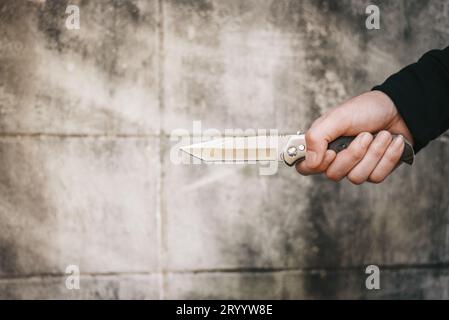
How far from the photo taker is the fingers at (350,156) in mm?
1286

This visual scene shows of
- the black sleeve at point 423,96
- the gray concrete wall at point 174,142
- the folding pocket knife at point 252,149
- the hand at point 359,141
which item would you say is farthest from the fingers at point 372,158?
the gray concrete wall at point 174,142

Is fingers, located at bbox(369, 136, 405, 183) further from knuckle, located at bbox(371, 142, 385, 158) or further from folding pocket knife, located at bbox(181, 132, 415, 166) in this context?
folding pocket knife, located at bbox(181, 132, 415, 166)

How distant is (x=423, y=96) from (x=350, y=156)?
0.31 metres

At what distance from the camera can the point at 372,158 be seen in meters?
1.31

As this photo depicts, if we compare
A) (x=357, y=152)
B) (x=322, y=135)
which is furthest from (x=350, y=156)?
(x=322, y=135)

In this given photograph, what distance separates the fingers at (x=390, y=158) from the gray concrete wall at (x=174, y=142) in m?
0.57

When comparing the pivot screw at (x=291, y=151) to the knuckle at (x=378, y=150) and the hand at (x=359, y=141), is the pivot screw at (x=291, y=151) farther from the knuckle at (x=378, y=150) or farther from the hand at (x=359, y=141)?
the knuckle at (x=378, y=150)

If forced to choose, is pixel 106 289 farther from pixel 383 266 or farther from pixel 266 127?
pixel 383 266

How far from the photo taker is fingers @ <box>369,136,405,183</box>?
4.24 ft

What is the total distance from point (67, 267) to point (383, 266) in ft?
5.00

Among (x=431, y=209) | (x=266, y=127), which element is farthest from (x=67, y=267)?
(x=431, y=209)

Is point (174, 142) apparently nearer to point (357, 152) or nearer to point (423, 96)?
point (357, 152)

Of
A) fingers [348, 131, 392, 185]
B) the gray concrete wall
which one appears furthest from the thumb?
the gray concrete wall

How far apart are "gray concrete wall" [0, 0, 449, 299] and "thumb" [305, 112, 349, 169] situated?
574mm
